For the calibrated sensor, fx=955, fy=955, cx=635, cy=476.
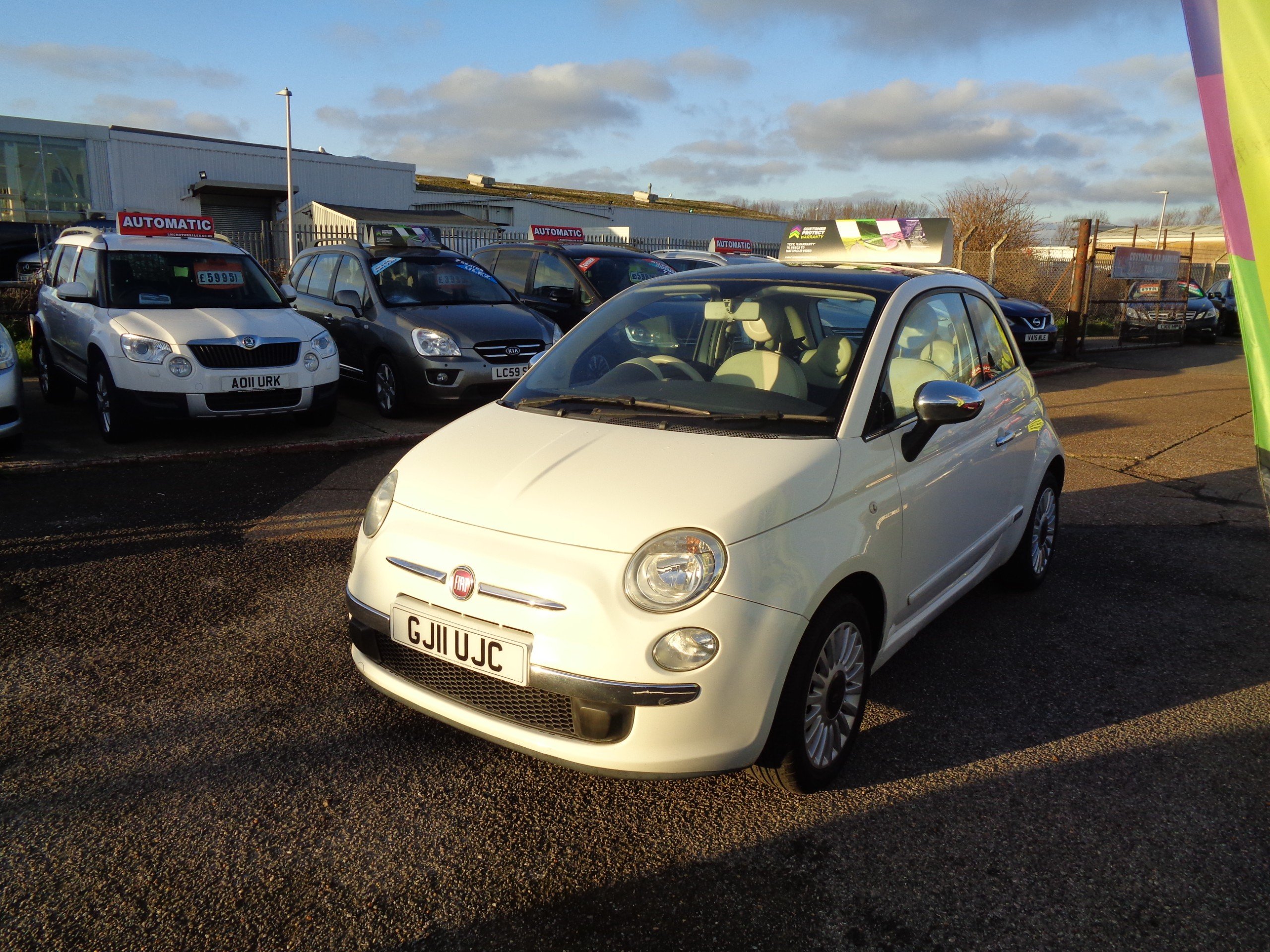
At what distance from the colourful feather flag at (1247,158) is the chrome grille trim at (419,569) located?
8.25 feet

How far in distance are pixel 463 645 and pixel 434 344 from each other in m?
6.79

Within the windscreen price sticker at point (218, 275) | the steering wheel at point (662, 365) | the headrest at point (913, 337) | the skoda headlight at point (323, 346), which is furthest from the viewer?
the windscreen price sticker at point (218, 275)

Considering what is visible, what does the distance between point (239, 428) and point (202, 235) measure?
10.0 feet

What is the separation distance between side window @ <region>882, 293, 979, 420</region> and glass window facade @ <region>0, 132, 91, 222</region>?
3399cm

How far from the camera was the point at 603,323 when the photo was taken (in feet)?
14.2

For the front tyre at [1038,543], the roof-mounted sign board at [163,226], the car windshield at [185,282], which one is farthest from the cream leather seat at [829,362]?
the roof-mounted sign board at [163,226]

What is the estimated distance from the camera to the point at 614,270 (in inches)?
490

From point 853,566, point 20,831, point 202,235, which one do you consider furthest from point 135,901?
point 202,235

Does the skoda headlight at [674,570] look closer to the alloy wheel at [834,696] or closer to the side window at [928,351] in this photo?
the alloy wheel at [834,696]

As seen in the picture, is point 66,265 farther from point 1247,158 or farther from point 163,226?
point 1247,158

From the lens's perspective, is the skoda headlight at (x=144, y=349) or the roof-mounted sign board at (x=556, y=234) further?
the roof-mounted sign board at (x=556, y=234)

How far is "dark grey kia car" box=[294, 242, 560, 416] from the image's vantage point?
30.3ft

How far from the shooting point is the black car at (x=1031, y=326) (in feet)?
48.2

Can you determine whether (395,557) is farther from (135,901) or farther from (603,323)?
(603,323)
